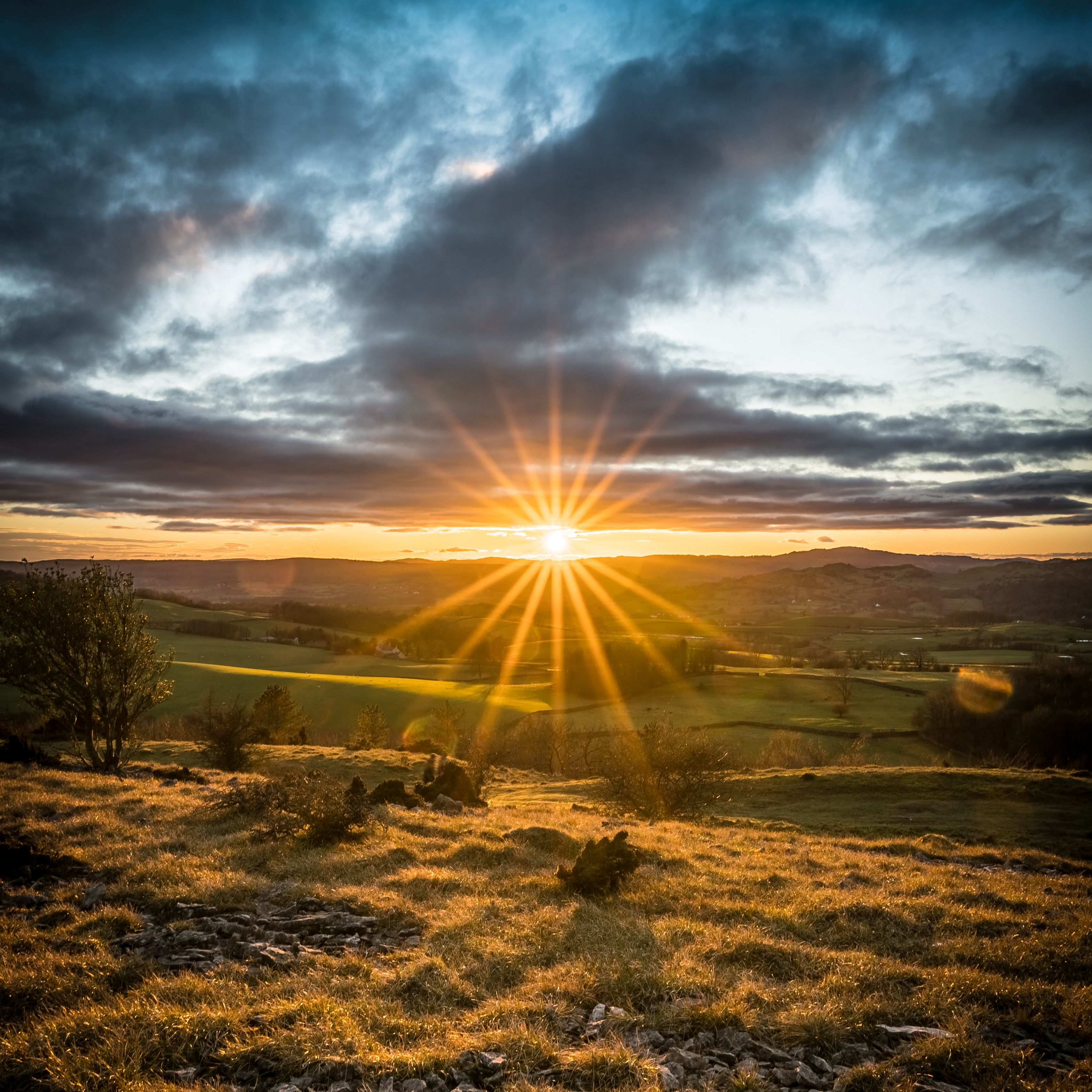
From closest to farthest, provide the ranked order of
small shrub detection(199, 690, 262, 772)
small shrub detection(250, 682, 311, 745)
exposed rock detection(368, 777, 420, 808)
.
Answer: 1. exposed rock detection(368, 777, 420, 808)
2. small shrub detection(199, 690, 262, 772)
3. small shrub detection(250, 682, 311, 745)

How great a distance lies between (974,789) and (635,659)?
81.8 metres

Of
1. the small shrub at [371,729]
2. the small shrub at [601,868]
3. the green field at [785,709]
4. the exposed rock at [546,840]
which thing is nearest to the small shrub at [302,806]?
the exposed rock at [546,840]

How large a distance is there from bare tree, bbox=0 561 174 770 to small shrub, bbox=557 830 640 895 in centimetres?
2533

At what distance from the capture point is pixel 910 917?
→ 1298 cm

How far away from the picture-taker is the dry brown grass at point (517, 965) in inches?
296

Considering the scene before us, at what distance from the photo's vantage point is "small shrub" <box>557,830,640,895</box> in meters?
14.6

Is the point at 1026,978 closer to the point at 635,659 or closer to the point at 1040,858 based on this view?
the point at 1040,858

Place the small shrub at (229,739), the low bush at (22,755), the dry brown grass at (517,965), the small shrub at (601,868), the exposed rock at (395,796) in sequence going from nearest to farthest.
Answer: the dry brown grass at (517,965), the small shrub at (601,868), the exposed rock at (395,796), the low bush at (22,755), the small shrub at (229,739)

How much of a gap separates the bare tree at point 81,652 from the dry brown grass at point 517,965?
45.8ft

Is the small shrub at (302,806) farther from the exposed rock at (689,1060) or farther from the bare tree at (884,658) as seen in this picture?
the bare tree at (884,658)

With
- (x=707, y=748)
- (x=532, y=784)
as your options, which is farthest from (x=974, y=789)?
(x=532, y=784)

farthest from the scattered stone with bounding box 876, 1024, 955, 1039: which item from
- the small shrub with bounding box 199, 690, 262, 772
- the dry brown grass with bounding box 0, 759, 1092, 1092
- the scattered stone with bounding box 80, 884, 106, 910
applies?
the small shrub with bounding box 199, 690, 262, 772

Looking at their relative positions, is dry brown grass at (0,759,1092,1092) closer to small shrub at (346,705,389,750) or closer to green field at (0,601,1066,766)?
small shrub at (346,705,389,750)

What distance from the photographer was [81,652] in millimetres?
30375
